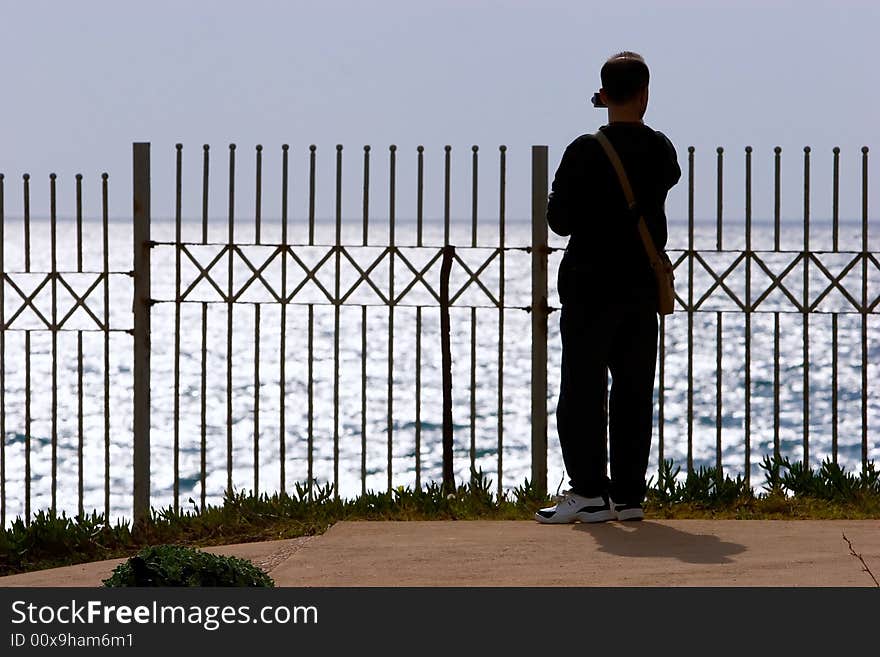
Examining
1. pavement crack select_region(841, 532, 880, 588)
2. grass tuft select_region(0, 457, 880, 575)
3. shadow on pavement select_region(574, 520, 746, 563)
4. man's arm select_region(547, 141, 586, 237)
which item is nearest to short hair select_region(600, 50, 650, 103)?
man's arm select_region(547, 141, 586, 237)

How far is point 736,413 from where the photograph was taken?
42.6m

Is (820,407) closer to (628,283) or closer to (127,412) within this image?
(127,412)

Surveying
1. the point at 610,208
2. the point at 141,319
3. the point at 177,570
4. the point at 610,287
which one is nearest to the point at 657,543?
the point at 610,287

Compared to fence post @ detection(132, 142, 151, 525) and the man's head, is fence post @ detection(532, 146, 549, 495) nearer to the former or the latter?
the man's head

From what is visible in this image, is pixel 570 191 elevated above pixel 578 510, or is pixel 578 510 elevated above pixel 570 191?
pixel 570 191

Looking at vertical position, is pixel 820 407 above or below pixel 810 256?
below

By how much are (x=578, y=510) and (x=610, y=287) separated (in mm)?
1172

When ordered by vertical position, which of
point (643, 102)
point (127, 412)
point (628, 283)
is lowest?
point (127, 412)

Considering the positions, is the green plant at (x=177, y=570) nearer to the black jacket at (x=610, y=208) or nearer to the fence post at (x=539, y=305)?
the black jacket at (x=610, y=208)

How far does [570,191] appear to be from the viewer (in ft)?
21.1

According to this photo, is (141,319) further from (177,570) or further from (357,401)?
(357,401)

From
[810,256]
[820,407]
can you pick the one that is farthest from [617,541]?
[820,407]

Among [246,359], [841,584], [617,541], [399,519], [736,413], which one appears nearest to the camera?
[841,584]

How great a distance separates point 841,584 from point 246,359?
174ft
